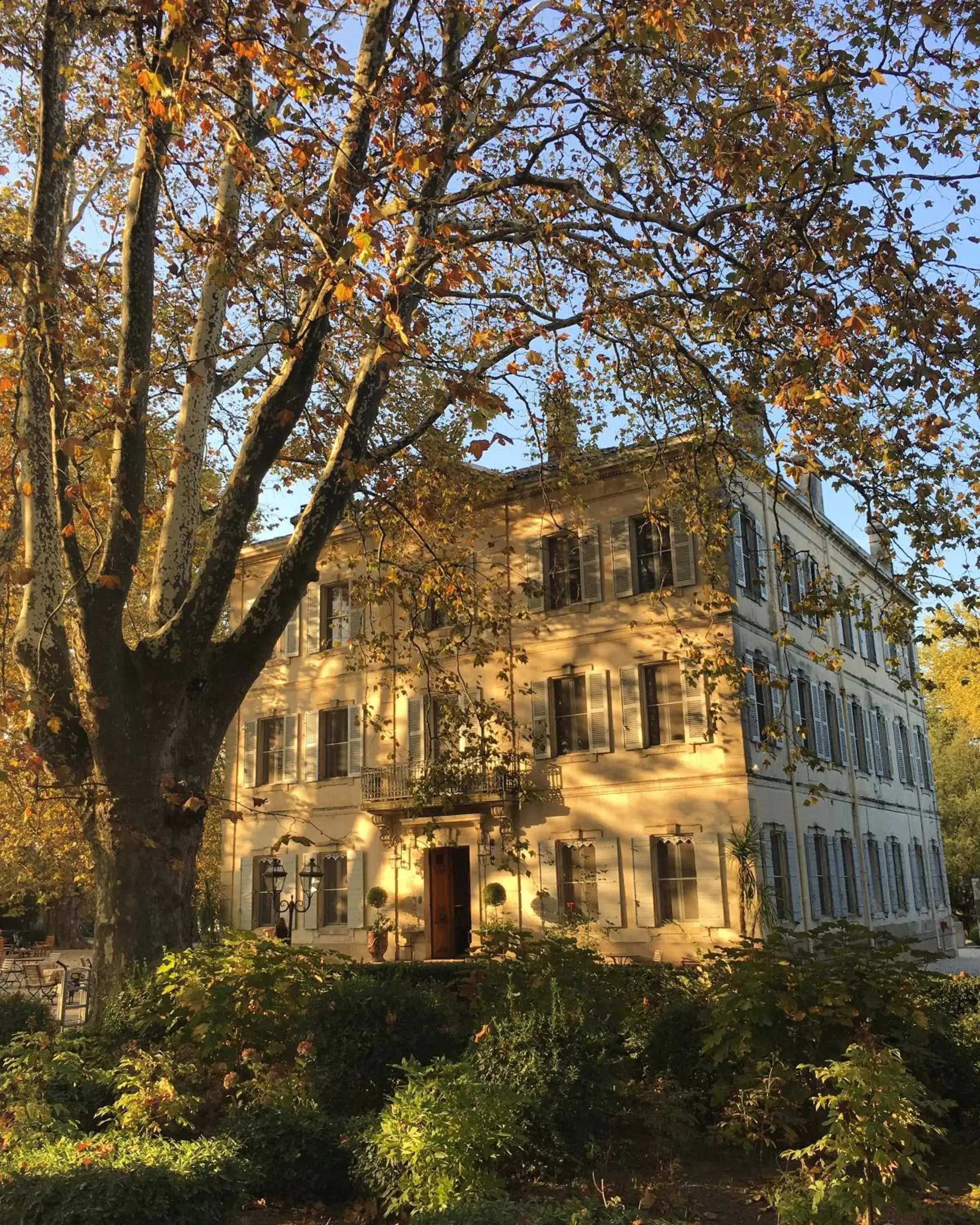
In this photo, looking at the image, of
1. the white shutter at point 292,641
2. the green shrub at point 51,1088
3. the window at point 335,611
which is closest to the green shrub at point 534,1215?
the green shrub at point 51,1088

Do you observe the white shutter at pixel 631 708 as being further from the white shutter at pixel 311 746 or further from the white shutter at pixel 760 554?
the white shutter at pixel 311 746

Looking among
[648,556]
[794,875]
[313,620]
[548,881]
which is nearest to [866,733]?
[794,875]

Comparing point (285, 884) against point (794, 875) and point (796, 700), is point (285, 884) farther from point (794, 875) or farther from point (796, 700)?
point (796, 700)

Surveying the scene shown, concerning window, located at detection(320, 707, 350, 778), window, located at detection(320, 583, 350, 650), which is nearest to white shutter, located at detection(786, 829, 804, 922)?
window, located at detection(320, 707, 350, 778)

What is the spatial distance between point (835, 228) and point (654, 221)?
4.79 ft

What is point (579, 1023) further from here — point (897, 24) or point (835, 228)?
point (897, 24)

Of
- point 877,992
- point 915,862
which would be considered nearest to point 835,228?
point 877,992

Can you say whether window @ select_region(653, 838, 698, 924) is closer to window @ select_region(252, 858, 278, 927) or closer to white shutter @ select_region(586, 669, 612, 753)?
white shutter @ select_region(586, 669, 612, 753)

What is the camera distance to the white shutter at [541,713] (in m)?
21.5

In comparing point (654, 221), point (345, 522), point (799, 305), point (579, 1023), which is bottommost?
point (579, 1023)

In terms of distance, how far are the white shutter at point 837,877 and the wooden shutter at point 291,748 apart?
12822 millimetres

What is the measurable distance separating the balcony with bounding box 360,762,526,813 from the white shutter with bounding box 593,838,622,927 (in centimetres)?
213

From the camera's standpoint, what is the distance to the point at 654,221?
747cm

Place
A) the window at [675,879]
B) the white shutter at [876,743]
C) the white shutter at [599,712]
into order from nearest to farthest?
1. the window at [675,879]
2. the white shutter at [599,712]
3. the white shutter at [876,743]
